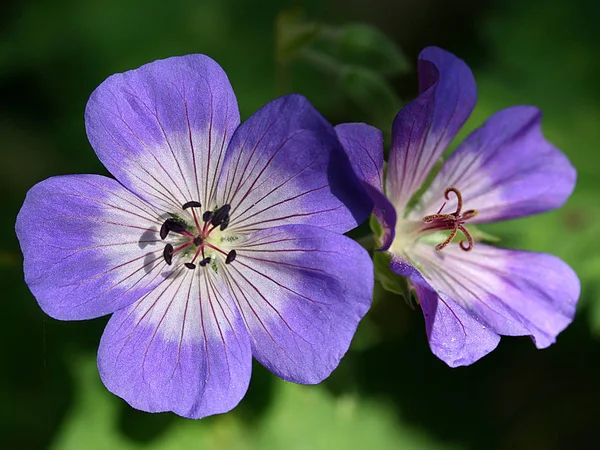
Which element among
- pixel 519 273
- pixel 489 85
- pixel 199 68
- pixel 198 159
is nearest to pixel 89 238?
pixel 198 159

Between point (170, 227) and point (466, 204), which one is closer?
point (170, 227)

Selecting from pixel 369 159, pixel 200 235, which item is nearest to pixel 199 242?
pixel 200 235

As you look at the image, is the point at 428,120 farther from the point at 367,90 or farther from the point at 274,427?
the point at 274,427

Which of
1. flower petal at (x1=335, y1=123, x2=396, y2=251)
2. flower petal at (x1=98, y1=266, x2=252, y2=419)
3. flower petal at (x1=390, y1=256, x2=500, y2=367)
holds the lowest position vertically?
flower petal at (x1=98, y1=266, x2=252, y2=419)

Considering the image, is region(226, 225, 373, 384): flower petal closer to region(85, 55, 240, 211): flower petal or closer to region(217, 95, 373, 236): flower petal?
region(217, 95, 373, 236): flower petal

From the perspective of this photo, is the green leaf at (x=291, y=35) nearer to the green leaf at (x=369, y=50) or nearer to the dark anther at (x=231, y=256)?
the green leaf at (x=369, y=50)

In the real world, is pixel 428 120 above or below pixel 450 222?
above

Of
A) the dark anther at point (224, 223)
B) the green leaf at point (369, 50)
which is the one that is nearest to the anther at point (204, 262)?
the dark anther at point (224, 223)

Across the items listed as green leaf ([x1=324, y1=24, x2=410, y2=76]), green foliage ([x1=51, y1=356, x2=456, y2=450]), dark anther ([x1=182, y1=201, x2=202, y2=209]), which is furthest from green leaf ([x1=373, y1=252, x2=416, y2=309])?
green leaf ([x1=324, y1=24, x2=410, y2=76])

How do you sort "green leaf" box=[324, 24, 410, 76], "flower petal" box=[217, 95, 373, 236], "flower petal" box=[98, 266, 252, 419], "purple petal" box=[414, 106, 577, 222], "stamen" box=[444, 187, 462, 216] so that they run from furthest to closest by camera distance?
"green leaf" box=[324, 24, 410, 76] < "purple petal" box=[414, 106, 577, 222] < "stamen" box=[444, 187, 462, 216] < "flower petal" box=[98, 266, 252, 419] < "flower petal" box=[217, 95, 373, 236]
